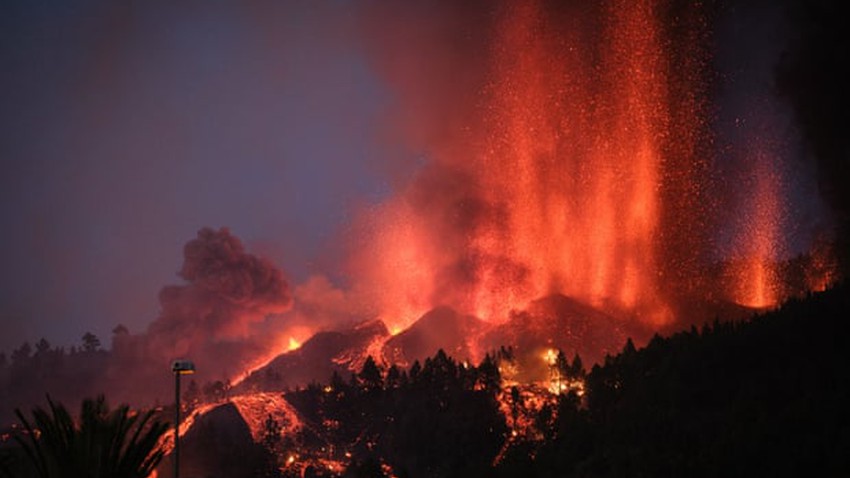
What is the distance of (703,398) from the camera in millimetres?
132625

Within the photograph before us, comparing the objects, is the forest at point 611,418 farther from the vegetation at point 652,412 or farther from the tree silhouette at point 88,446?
the tree silhouette at point 88,446

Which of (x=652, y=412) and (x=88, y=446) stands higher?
(x=652, y=412)

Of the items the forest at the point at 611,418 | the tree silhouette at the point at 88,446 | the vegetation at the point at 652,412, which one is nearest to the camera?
the tree silhouette at the point at 88,446

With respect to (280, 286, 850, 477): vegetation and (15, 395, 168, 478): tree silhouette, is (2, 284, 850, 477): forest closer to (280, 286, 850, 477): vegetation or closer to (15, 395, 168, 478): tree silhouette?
(280, 286, 850, 477): vegetation

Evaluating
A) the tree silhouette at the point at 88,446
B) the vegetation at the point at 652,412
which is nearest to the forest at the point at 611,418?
the vegetation at the point at 652,412

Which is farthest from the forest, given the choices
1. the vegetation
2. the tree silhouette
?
the tree silhouette

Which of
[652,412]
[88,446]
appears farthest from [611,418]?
[88,446]

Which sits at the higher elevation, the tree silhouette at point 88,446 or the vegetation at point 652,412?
the vegetation at point 652,412

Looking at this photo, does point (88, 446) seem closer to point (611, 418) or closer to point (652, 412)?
point (652, 412)

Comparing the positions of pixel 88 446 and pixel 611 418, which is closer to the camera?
pixel 88 446

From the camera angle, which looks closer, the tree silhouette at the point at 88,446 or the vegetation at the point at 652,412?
the tree silhouette at the point at 88,446

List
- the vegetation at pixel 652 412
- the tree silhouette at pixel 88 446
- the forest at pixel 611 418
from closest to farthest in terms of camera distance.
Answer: the tree silhouette at pixel 88 446 → the vegetation at pixel 652 412 → the forest at pixel 611 418

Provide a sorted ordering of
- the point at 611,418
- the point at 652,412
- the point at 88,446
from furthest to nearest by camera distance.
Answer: the point at 611,418
the point at 652,412
the point at 88,446

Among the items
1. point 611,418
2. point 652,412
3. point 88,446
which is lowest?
point 88,446
